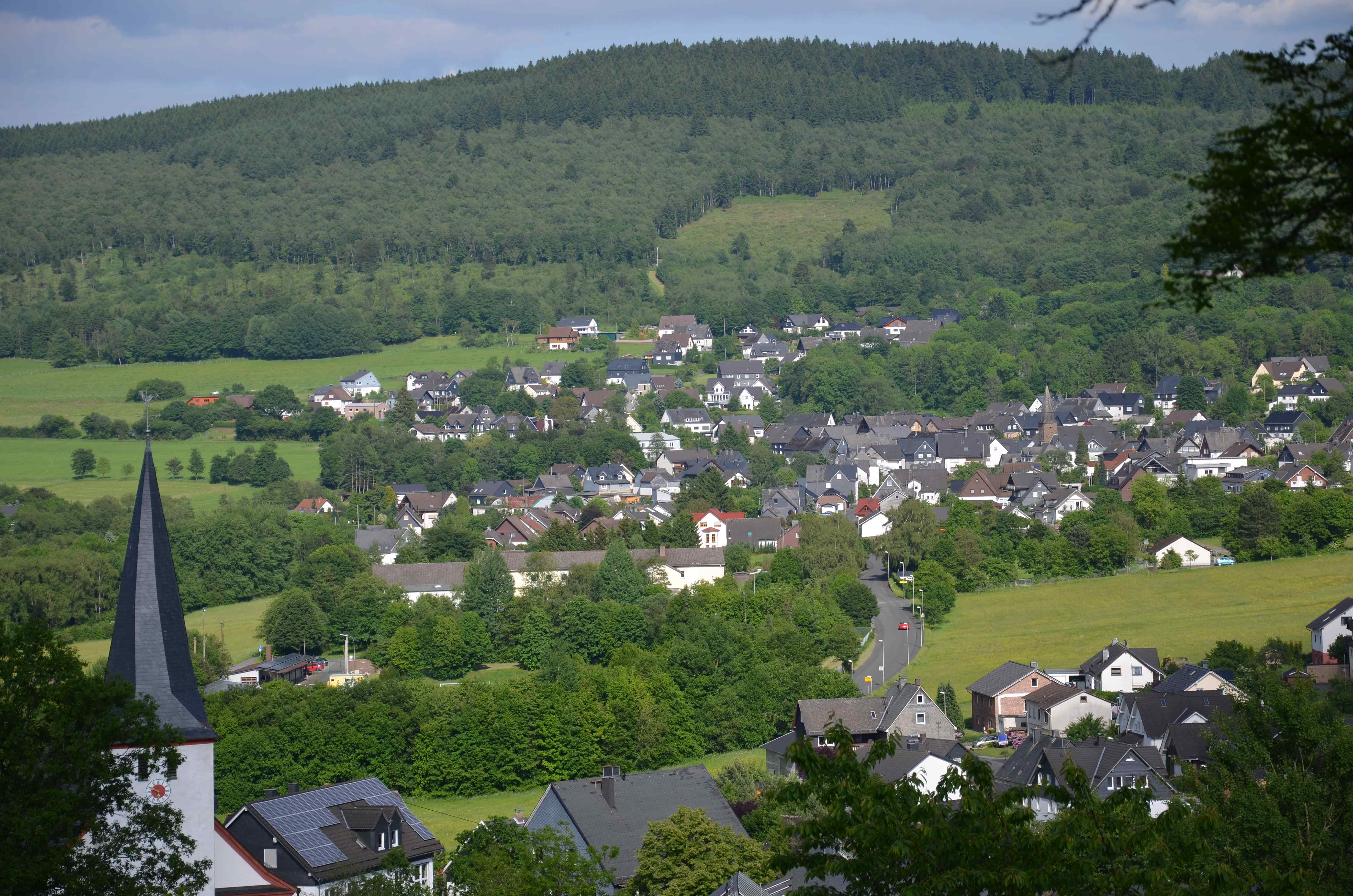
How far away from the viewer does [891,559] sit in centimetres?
7350

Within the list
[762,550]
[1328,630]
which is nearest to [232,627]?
[762,550]

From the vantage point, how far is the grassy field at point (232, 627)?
6147 centimetres

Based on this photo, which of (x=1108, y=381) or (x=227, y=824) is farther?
(x=1108, y=381)

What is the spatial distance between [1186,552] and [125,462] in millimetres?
68092

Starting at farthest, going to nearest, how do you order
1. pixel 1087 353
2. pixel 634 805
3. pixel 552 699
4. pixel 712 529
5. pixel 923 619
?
pixel 1087 353
pixel 712 529
pixel 923 619
pixel 552 699
pixel 634 805

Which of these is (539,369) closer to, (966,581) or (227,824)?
(966,581)

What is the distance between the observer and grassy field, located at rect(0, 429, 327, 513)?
308 feet

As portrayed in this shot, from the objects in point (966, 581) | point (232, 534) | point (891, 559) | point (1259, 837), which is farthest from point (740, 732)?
point (232, 534)

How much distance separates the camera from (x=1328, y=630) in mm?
50938

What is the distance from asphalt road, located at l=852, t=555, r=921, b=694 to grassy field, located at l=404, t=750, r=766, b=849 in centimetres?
730

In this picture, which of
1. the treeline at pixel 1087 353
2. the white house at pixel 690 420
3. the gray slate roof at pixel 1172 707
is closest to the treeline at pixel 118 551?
the white house at pixel 690 420

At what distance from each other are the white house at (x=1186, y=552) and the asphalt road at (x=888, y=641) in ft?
40.0

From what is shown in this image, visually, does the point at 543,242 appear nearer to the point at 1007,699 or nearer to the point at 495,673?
the point at 495,673

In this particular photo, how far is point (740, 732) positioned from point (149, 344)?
10077 cm
